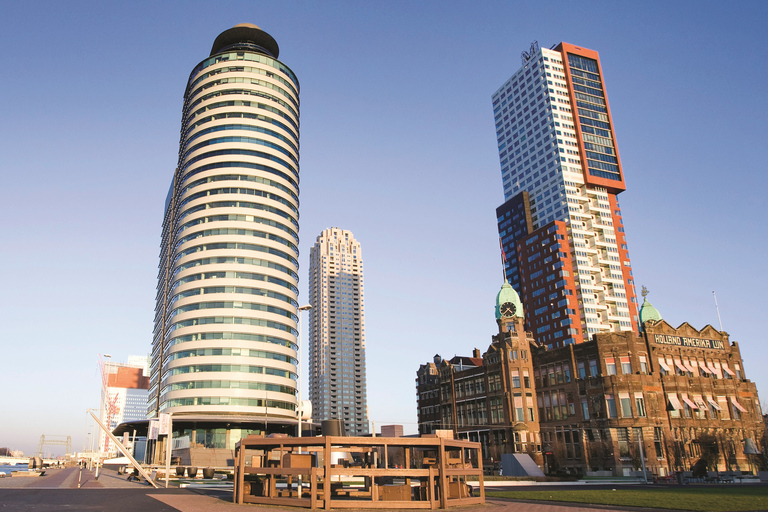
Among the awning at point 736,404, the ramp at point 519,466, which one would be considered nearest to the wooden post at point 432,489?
the ramp at point 519,466

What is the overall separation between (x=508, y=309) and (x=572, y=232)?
79.0 m

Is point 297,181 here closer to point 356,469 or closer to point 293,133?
point 293,133

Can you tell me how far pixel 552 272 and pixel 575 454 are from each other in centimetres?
8976

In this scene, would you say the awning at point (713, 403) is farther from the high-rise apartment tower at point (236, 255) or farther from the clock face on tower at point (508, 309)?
the high-rise apartment tower at point (236, 255)

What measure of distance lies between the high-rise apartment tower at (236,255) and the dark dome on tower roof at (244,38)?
A: 3.20m

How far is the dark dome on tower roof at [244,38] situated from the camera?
139500 mm

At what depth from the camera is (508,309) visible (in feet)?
368

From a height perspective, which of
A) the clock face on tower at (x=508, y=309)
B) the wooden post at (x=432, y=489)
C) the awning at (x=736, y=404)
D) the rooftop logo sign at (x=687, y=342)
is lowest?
the wooden post at (x=432, y=489)

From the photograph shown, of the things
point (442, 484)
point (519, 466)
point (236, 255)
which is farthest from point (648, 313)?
point (442, 484)

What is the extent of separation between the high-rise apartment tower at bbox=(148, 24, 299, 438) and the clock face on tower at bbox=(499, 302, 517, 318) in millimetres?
42300

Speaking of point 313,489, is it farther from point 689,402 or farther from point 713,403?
point 713,403

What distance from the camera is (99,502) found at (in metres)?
31.3

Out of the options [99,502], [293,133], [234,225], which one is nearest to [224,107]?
[293,133]

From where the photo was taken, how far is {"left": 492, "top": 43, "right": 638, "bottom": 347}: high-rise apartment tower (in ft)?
570
